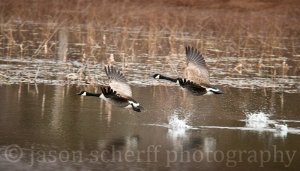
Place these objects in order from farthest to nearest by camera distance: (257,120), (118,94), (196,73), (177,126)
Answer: (196,73)
(257,120)
(177,126)
(118,94)

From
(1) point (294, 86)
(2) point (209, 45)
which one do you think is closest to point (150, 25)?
(2) point (209, 45)

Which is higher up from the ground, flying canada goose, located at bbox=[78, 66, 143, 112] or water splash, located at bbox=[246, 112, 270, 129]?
flying canada goose, located at bbox=[78, 66, 143, 112]

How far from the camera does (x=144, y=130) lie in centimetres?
1188

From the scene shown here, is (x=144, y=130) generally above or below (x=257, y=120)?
below

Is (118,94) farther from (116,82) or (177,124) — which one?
(177,124)

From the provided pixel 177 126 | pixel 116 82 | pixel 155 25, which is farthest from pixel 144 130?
pixel 155 25

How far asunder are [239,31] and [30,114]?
16198 millimetres

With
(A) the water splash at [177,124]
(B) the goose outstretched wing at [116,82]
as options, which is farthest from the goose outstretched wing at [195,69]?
(B) the goose outstretched wing at [116,82]

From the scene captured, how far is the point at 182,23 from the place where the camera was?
98.7 feet

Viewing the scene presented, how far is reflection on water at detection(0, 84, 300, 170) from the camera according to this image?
33.3 ft

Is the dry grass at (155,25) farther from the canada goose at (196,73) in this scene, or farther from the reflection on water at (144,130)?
the canada goose at (196,73)

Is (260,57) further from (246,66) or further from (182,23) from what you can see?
(182,23)

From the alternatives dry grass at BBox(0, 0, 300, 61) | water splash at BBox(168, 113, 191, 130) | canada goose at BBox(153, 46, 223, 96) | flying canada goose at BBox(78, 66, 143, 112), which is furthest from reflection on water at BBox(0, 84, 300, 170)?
dry grass at BBox(0, 0, 300, 61)

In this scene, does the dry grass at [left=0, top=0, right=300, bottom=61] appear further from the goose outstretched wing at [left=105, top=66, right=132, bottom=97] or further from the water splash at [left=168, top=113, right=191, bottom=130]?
the goose outstretched wing at [left=105, top=66, right=132, bottom=97]
